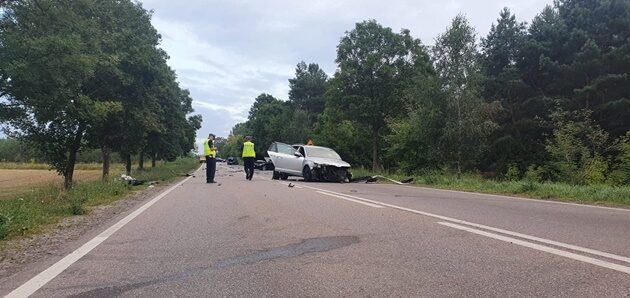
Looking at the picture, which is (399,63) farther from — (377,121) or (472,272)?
(472,272)

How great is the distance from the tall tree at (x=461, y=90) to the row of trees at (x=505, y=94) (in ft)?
0.15

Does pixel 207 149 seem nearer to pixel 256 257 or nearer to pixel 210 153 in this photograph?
pixel 210 153

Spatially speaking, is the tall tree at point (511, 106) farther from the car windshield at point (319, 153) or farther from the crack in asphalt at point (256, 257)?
the crack in asphalt at point (256, 257)

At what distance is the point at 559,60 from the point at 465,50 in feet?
57.6

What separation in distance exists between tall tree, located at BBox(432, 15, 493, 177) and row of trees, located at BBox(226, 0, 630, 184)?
1.8 inches

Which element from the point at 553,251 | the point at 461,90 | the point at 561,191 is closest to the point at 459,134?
the point at 461,90

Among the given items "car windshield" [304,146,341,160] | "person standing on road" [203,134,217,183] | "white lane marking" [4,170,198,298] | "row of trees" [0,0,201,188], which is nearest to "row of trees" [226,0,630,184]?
"car windshield" [304,146,341,160]

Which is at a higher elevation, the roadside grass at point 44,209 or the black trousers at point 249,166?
the black trousers at point 249,166

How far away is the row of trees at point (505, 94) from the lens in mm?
22961

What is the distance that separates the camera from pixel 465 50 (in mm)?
23328

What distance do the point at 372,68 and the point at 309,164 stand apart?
15.6 metres

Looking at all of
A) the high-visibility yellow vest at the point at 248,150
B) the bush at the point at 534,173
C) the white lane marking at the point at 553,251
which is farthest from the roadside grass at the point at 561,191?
the bush at the point at 534,173

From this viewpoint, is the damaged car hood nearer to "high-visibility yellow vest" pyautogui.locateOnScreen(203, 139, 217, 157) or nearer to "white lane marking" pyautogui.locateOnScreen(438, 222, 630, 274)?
"high-visibility yellow vest" pyautogui.locateOnScreen(203, 139, 217, 157)

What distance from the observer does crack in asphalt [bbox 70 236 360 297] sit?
410 cm
